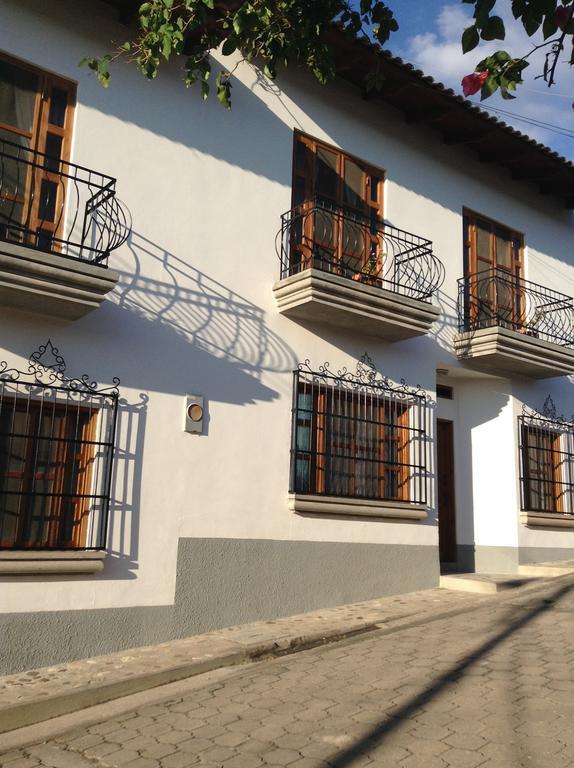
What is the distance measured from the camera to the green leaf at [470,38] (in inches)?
171

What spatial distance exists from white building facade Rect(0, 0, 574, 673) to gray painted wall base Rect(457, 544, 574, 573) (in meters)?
0.03

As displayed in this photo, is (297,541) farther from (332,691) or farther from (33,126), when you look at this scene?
(33,126)

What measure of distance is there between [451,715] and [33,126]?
20.7ft

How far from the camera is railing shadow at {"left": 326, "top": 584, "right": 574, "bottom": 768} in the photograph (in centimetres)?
452

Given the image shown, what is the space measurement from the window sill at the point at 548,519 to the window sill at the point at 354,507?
7.11ft

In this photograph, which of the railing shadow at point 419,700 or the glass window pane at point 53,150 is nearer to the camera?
the railing shadow at point 419,700

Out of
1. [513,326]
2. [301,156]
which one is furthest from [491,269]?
[301,156]

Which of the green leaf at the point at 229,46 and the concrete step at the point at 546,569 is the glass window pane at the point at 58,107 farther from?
the concrete step at the point at 546,569

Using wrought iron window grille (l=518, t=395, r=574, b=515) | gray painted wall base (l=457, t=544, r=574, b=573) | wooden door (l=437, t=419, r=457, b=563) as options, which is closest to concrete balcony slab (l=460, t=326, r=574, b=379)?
wrought iron window grille (l=518, t=395, r=574, b=515)

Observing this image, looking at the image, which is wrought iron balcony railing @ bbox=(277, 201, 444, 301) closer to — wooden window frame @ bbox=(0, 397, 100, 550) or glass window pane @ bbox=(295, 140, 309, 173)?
glass window pane @ bbox=(295, 140, 309, 173)

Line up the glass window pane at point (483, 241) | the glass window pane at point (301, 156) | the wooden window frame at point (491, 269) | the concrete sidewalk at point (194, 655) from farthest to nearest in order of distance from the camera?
the glass window pane at point (483, 241), the wooden window frame at point (491, 269), the glass window pane at point (301, 156), the concrete sidewalk at point (194, 655)

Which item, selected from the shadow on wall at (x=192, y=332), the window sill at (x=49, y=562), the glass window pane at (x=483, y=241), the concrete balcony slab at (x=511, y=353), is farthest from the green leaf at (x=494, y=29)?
the glass window pane at (x=483, y=241)

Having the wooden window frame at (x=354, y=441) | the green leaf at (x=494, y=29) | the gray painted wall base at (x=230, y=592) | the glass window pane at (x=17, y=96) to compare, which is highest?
the glass window pane at (x=17, y=96)

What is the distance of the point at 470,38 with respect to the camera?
4.37 meters
